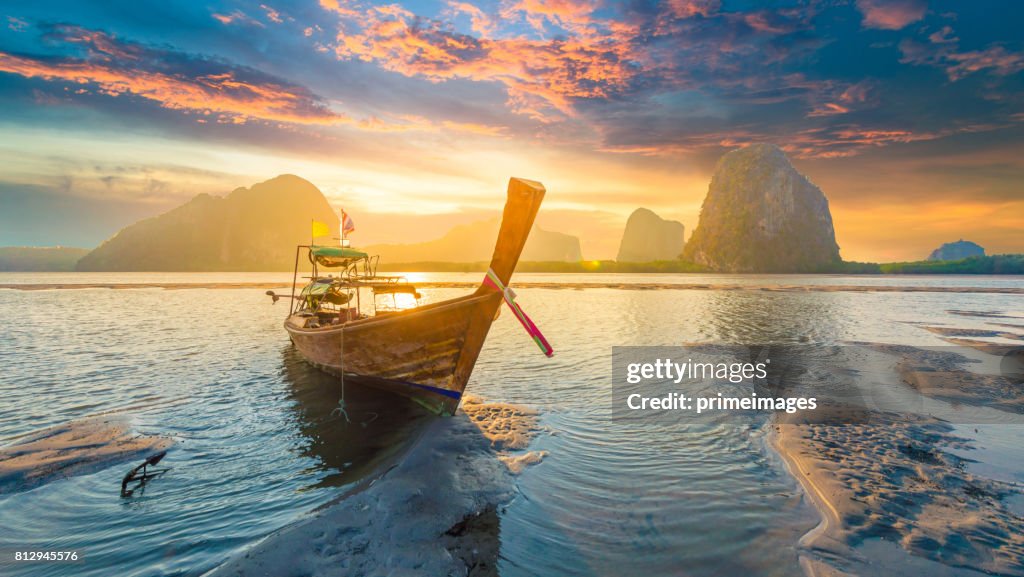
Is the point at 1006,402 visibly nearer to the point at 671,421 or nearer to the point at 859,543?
the point at 671,421

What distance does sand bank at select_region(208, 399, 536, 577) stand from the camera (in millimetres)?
5109

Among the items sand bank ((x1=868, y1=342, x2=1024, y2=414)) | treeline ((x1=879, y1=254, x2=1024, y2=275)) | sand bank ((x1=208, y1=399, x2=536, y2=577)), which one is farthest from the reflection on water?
treeline ((x1=879, y1=254, x2=1024, y2=275))

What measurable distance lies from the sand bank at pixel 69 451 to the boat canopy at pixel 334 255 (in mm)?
7671

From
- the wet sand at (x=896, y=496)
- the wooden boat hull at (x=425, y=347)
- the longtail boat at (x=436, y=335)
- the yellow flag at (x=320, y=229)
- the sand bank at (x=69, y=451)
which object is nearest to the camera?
the wet sand at (x=896, y=496)

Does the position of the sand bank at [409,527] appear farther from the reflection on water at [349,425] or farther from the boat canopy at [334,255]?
the boat canopy at [334,255]

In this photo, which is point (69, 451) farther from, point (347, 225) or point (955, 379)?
point (955, 379)

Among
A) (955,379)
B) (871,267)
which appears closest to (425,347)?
(955,379)

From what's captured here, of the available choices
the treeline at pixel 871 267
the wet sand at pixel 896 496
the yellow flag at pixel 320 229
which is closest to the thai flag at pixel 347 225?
the yellow flag at pixel 320 229

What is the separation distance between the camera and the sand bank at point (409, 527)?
5109mm

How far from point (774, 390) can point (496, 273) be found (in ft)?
33.7

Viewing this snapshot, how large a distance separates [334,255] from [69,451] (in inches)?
359

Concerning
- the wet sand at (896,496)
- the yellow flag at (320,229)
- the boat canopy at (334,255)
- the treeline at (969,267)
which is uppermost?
→ the treeline at (969,267)

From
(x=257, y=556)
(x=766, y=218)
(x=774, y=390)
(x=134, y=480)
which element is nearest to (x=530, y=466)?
(x=257, y=556)

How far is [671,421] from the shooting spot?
10.8m
